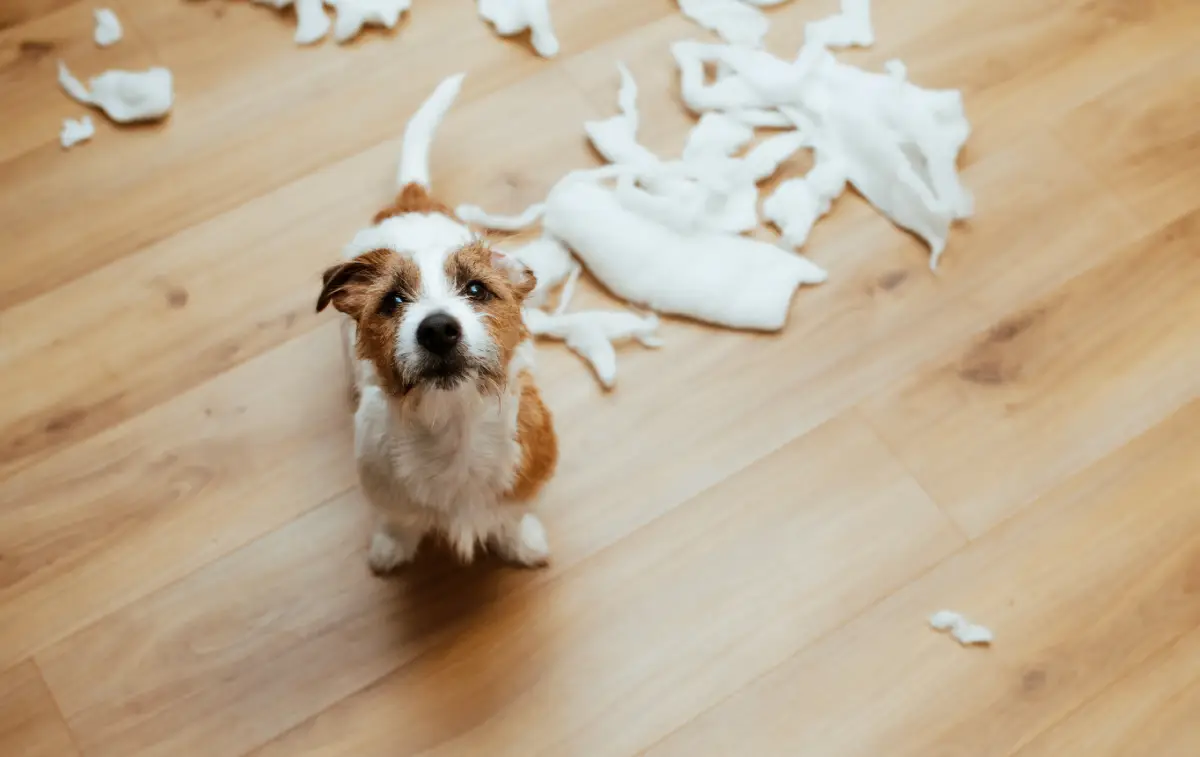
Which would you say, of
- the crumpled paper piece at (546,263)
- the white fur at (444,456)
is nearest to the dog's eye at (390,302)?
the white fur at (444,456)

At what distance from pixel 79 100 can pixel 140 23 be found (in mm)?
188

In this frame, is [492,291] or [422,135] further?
[422,135]

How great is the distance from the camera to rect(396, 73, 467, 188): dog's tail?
1625 millimetres

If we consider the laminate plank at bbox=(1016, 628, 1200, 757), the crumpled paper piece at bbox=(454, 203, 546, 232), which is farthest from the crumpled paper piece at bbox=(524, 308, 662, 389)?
the laminate plank at bbox=(1016, 628, 1200, 757)

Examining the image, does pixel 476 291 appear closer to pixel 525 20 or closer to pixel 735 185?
pixel 735 185

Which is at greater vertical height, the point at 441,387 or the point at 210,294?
the point at 441,387

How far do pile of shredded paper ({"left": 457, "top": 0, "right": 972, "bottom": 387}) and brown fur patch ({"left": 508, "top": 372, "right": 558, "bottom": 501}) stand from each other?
264 millimetres

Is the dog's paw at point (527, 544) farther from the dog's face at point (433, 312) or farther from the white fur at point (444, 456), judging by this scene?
the dog's face at point (433, 312)

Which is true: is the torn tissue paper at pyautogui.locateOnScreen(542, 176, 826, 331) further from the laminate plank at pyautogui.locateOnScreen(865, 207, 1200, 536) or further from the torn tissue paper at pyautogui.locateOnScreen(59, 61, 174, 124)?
the torn tissue paper at pyautogui.locateOnScreen(59, 61, 174, 124)

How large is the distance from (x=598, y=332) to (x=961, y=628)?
2.22 feet

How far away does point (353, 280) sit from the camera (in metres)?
1.25

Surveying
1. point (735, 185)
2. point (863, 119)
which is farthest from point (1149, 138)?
point (735, 185)

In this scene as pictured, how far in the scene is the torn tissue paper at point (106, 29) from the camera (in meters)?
1.91

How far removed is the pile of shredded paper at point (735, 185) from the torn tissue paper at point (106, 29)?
2.44ft
